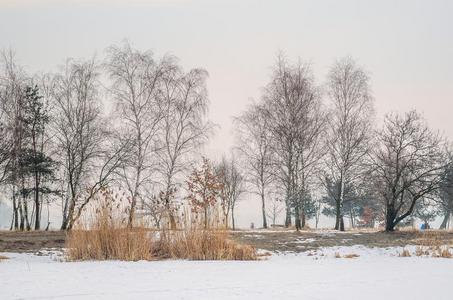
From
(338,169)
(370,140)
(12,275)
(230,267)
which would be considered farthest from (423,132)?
(12,275)

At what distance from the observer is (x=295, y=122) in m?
22.5

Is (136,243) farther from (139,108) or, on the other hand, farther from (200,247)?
(139,108)

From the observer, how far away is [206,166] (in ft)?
30.1

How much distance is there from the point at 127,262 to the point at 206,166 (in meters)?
2.31

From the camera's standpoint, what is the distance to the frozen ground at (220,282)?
4.43 m

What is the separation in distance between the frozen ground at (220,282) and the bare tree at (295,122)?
15186 millimetres

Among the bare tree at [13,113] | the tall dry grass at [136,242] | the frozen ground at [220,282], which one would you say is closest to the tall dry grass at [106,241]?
the tall dry grass at [136,242]

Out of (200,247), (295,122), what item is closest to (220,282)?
(200,247)

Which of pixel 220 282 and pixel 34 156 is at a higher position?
pixel 34 156

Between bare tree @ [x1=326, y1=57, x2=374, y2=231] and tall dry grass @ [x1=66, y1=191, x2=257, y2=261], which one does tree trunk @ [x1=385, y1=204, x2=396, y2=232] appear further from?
tall dry grass @ [x1=66, y1=191, x2=257, y2=261]

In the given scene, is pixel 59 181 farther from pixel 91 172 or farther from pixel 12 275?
pixel 12 275

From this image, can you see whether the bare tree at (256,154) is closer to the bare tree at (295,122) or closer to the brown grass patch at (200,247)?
the bare tree at (295,122)

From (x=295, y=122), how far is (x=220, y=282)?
58.2 feet

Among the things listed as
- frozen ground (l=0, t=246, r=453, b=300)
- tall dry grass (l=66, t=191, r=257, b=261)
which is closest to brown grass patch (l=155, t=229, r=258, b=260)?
tall dry grass (l=66, t=191, r=257, b=261)
